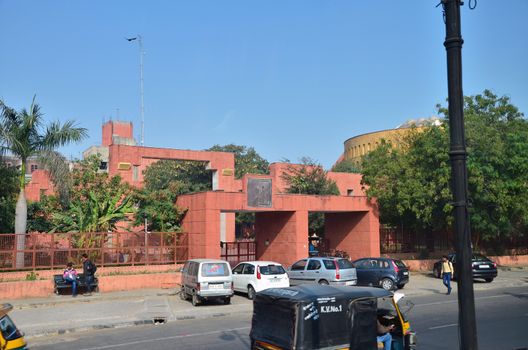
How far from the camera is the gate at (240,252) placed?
30.5 m

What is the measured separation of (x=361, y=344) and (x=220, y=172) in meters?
32.2

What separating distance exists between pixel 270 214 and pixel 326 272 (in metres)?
9.25

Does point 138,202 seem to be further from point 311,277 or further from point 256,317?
point 256,317

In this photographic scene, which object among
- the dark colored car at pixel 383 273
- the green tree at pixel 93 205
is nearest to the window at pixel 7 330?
the green tree at pixel 93 205

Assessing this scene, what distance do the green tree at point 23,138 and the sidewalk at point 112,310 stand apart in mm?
4087

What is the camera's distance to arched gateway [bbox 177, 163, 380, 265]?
25.3m

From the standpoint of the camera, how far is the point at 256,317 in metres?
7.53

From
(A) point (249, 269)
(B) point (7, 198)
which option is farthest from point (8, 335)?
(B) point (7, 198)

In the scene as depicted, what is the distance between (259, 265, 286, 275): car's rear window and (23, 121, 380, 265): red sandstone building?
19.0 feet

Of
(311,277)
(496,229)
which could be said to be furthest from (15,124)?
(496,229)

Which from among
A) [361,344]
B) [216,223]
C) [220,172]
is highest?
[220,172]

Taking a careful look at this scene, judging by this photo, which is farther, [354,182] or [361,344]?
[354,182]

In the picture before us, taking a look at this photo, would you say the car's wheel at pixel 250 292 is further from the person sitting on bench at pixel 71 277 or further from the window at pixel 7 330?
the window at pixel 7 330

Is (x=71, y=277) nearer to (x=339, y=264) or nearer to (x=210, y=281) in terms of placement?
(x=210, y=281)
